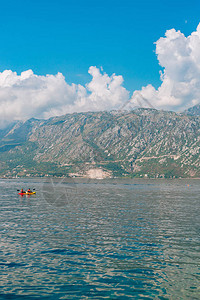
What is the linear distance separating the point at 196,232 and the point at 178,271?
26666 millimetres

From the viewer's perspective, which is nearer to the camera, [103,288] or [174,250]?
[103,288]

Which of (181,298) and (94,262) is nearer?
(181,298)

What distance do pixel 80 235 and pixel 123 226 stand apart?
1479 centimetres

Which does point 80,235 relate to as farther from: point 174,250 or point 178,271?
point 178,271

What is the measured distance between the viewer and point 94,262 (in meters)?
38.3

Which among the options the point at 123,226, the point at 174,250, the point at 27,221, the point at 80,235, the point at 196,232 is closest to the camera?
the point at 174,250

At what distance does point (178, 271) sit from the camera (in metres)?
35.4

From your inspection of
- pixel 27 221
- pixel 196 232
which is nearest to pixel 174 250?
pixel 196 232

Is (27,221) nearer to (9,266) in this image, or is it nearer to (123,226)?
(123,226)

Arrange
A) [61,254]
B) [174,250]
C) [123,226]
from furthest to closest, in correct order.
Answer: [123,226] < [174,250] < [61,254]

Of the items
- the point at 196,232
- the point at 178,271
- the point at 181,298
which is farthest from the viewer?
the point at 196,232

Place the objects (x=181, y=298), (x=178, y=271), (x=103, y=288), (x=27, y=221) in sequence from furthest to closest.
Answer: (x=27, y=221), (x=178, y=271), (x=103, y=288), (x=181, y=298)

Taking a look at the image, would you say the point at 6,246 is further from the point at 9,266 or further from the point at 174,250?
the point at 174,250

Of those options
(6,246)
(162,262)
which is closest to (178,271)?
(162,262)
